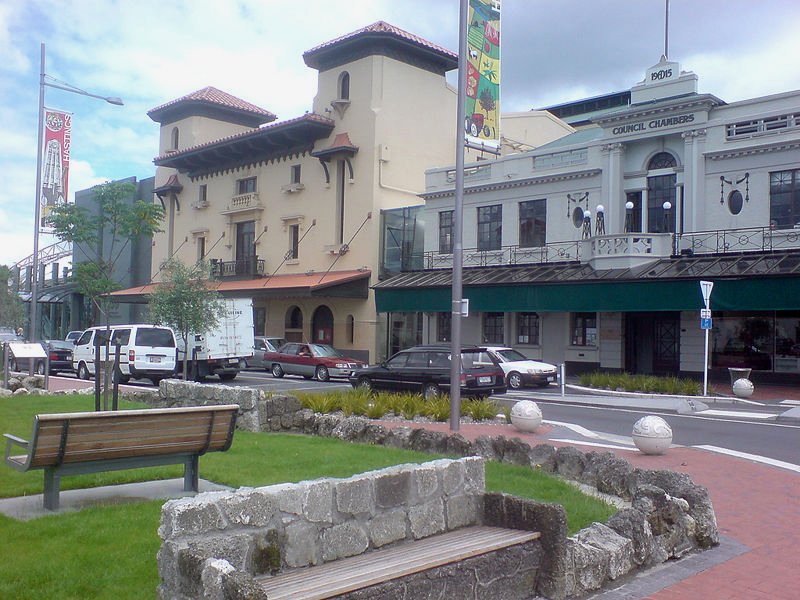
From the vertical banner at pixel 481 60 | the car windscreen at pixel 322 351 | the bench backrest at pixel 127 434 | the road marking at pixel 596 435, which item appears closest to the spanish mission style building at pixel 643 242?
the car windscreen at pixel 322 351

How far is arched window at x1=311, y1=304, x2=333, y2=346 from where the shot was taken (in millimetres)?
41969

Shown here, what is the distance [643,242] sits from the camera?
2873cm

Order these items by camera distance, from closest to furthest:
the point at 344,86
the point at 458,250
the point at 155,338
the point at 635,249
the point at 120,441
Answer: the point at 120,441, the point at 458,250, the point at 155,338, the point at 635,249, the point at 344,86

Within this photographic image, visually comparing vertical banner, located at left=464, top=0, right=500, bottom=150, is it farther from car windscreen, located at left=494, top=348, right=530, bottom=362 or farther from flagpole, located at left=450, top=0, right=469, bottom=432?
car windscreen, located at left=494, top=348, right=530, bottom=362

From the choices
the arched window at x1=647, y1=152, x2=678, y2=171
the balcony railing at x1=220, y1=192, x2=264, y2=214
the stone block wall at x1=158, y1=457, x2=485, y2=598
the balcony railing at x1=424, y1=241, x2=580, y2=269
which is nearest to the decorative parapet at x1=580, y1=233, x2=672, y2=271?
the balcony railing at x1=424, y1=241, x2=580, y2=269

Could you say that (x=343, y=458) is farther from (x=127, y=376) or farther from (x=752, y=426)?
(x=127, y=376)

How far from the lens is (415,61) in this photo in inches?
1615

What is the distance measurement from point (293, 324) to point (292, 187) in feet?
24.9

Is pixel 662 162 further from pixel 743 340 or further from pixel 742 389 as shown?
pixel 742 389

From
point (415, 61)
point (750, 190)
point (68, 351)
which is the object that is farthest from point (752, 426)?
point (415, 61)

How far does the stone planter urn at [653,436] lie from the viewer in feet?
38.1

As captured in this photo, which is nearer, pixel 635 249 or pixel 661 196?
pixel 635 249

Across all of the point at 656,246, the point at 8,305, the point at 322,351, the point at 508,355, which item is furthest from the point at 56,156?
the point at 656,246

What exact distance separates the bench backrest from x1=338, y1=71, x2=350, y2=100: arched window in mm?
34755
